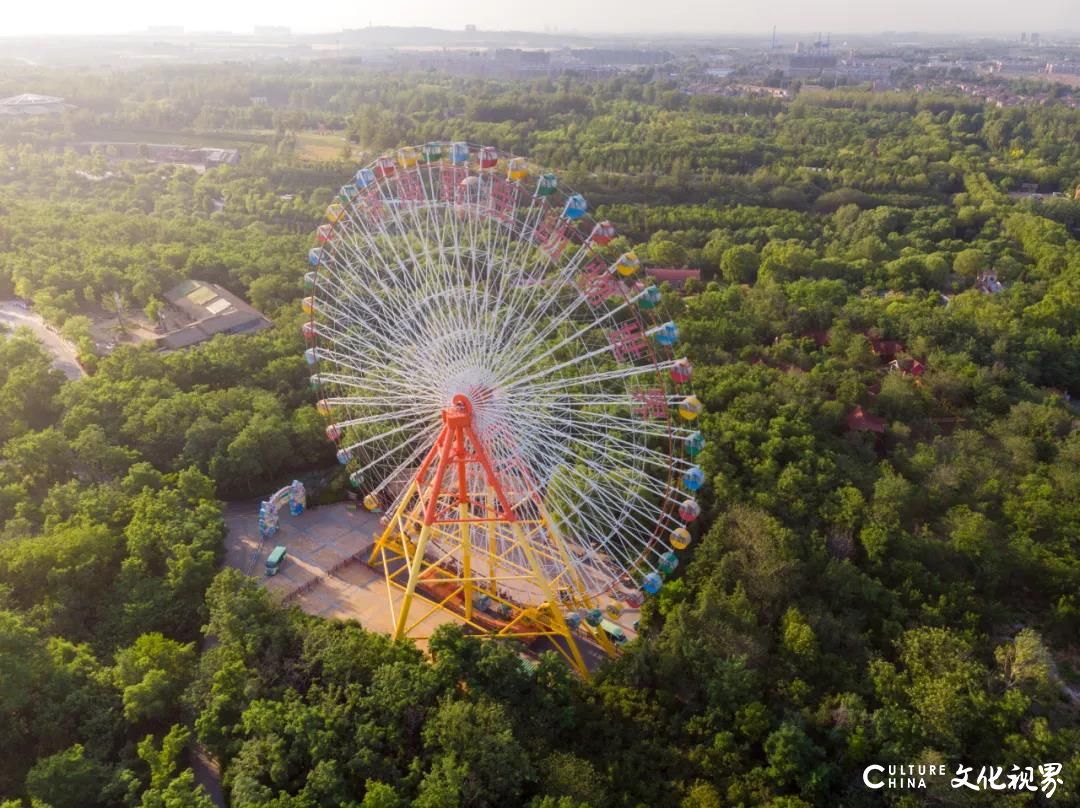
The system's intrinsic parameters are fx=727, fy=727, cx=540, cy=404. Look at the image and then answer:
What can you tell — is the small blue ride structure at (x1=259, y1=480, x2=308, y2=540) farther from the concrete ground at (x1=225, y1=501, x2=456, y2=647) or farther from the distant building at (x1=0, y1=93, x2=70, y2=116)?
the distant building at (x1=0, y1=93, x2=70, y2=116)

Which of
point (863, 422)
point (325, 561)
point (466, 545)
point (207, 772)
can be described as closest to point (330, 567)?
point (325, 561)

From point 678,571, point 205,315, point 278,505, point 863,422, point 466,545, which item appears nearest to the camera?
point 466,545

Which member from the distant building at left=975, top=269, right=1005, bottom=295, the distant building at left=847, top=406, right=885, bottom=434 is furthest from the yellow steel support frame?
the distant building at left=975, top=269, right=1005, bottom=295

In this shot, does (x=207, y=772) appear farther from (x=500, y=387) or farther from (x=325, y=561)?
(x=500, y=387)

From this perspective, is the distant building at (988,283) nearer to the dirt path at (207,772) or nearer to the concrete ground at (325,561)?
the concrete ground at (325,561)

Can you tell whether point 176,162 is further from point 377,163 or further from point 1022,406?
point 1022,406

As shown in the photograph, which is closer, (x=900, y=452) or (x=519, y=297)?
(x=519, y=297)

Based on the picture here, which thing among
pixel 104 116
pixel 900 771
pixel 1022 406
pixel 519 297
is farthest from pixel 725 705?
pixel 104 116

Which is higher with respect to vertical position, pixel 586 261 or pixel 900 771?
pixel 586 261
